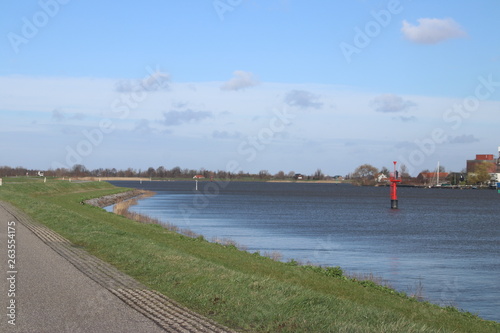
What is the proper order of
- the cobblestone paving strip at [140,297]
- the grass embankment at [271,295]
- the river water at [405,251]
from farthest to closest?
the river water at [405,251] < the grass embankment at [271,295] < the cobblestone paving strip at [140,297]

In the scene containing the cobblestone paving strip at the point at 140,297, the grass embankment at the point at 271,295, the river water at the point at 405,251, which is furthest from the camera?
the river water at the point at 405,251

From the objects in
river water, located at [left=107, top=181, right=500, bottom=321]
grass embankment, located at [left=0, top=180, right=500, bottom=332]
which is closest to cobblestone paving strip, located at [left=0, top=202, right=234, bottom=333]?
grass embankment, located at [left=0, top=180, right=500, bottom=332]

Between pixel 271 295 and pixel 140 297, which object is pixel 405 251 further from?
pixel 140 297

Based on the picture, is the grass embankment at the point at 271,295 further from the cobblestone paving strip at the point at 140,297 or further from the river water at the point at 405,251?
the river water at the point at 405,251

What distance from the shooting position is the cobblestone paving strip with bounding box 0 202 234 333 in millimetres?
9914

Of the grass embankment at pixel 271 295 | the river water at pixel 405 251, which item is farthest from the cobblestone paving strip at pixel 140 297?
the river water at pixel 405 251

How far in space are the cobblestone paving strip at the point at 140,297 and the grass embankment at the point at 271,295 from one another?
1.07 ft

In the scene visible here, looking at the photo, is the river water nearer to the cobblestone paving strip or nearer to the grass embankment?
the grass embankment

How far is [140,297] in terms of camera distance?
471 inches

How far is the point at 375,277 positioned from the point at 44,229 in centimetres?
1354

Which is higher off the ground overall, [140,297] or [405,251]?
[140,297]

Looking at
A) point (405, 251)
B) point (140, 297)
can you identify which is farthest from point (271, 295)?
point (405, 251)

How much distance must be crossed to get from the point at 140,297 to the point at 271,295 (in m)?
2.49

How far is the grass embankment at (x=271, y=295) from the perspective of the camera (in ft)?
33.4
